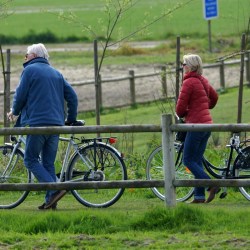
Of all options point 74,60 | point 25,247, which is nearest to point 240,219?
point 25,247

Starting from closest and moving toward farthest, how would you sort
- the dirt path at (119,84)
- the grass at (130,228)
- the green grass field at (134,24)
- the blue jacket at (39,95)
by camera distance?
the grass at (130,228) → the blue jacket at (39,95) → the dirt path at (119,84) → the green grass field at (134,24)

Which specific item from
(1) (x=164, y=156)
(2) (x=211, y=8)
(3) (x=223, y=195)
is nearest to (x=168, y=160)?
(1) (x=164, y=156)

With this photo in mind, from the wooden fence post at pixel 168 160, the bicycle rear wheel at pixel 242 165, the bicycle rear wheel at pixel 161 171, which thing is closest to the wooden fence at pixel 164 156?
the wooden fence post at pixel 168 160

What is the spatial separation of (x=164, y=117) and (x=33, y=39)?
39146mm

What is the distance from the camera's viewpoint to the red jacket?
12.8 meters

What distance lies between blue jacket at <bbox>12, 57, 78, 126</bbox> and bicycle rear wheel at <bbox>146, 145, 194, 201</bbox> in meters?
1.37

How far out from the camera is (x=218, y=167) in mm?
13289

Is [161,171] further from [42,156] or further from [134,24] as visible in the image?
[134,24]

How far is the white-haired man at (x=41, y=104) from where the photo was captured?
12461 millimetres

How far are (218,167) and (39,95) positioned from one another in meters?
2.25

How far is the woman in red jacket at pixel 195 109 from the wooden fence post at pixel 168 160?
947 mm

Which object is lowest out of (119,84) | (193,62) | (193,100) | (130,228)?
(130,228)

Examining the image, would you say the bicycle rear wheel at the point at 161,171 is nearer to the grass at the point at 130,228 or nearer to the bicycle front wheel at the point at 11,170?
the grass at the point at 130,228

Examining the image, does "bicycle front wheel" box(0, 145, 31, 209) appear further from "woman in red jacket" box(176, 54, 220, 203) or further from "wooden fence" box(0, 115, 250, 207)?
"woman in red jacket" box(176, 54, 220, 203)
